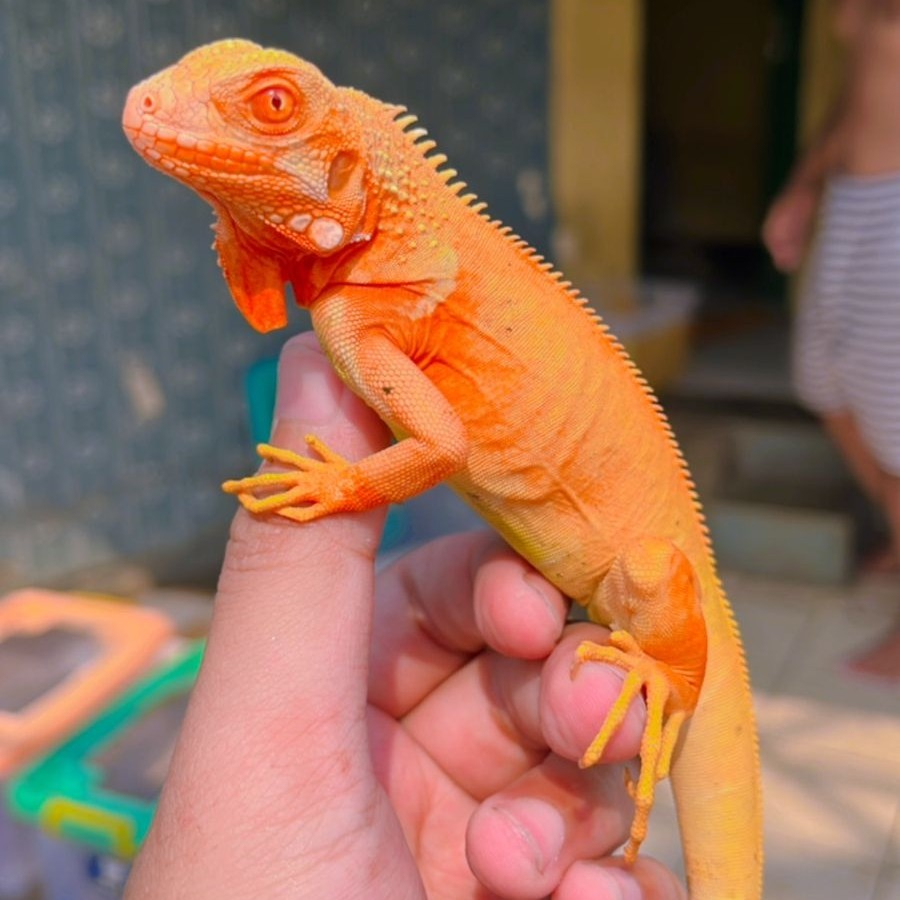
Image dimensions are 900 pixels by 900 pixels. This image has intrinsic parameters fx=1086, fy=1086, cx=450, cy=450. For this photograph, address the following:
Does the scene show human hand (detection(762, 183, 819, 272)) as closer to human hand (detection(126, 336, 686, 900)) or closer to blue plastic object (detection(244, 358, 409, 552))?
blue plastic object (detection(244, 358, 409, 552))

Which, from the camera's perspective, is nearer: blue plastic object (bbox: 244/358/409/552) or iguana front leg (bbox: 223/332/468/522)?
iguana front leg (bbox: 223/332/468/522)

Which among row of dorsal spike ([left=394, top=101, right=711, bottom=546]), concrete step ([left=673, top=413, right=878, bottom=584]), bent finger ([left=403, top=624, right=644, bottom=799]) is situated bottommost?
concrete step ([left=673, top=413, right=878, bottom=584])

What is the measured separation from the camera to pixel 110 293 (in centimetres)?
321

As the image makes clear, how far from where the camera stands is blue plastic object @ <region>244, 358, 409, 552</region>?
2.97m

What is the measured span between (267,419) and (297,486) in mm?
2049

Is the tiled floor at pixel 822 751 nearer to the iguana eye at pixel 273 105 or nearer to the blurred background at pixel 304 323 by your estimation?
the blurred background at pixel 304 323

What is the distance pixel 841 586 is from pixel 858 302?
1.29 meters

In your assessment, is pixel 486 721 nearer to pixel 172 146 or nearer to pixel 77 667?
pixel 172 146

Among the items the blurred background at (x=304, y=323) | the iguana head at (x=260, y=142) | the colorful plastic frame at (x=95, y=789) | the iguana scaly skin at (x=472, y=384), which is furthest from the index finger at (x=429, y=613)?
the blurred background at (x=304, y=323)

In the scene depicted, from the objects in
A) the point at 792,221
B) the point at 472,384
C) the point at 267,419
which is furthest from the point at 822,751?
the point at 472,384

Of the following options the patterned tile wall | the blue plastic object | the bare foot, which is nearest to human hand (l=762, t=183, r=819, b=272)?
the bare foot

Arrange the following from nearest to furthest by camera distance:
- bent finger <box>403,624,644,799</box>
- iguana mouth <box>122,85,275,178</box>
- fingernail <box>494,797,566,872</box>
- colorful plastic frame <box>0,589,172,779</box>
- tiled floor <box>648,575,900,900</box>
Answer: iguana mouth <box>122,85,275,178</box>
fingernail <box>494,797,566,872</box>
bent finger <box>403,624,644,799</box>
colorful plastic frame <box>0,589,172,779</box>
tiled floor <box>648,575,900,900</box>

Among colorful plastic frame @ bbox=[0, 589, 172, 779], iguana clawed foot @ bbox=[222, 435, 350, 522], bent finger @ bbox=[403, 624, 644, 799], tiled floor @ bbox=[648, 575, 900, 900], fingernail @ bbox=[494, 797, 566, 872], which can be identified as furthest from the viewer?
tiled floor @ bbox=[648, 575, 900, 900]

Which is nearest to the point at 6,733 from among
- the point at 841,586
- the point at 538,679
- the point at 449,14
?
the point at 538,679
